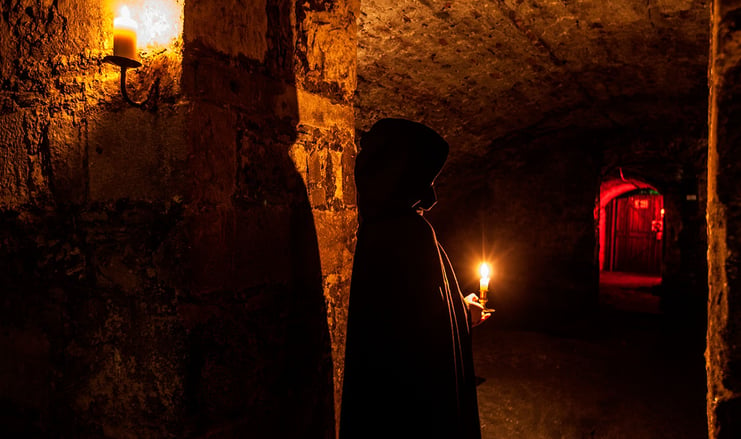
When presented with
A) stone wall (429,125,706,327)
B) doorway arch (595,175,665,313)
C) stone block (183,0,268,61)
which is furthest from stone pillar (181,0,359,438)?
doorway arch (595,175,665,313)

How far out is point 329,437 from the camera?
199 cm

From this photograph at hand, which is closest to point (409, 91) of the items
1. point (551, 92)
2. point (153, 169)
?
point (551, 92)

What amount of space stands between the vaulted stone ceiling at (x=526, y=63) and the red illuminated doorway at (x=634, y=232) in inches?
313

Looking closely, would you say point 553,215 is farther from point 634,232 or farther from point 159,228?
point 634,232

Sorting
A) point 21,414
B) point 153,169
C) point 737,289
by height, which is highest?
point 153,169

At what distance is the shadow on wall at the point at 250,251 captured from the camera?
1.46 m

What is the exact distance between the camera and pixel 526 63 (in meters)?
4.21

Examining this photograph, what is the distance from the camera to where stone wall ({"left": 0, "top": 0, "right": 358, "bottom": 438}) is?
1.44 metres

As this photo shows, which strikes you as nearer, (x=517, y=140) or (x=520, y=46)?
(x=520, y=46)

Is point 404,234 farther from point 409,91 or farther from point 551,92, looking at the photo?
point 551,92

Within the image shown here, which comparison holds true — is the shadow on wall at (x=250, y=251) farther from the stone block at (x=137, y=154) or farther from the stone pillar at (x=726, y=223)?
the stone pillar at (x=726, y=223)

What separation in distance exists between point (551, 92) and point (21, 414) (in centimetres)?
498

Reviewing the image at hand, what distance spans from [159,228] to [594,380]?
14.1 feet

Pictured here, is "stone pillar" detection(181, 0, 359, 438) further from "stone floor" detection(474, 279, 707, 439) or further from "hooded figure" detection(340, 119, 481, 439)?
"stone floor" detection(474, 279, 707, 439)
